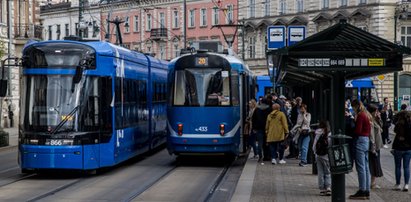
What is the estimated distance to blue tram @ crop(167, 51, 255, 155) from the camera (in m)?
20.6

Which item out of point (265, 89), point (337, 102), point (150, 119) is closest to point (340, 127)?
point (337, 102)

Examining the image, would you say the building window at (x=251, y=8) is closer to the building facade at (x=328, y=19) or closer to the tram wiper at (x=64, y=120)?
the building facade at (x=328, y=19)

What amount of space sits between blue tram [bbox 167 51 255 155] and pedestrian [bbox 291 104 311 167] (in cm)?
165

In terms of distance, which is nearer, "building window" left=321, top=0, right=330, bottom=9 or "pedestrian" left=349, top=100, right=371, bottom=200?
"pedestrian" left=349, top=100, right=371, bottom=200

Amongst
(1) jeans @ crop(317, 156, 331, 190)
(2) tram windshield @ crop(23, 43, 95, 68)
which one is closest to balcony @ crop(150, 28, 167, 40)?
(2) tram windshield @ crop(23, 43, 95, 68)

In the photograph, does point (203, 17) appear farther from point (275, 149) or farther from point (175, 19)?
point (275, 149)

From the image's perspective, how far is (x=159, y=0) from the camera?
3095 inches

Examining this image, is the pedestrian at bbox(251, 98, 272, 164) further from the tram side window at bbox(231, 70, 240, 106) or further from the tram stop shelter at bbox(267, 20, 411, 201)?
the tram stop shelter at bbox(267, 20, 411, 201)

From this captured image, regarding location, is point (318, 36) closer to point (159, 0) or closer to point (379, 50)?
Result: point (379, 50)

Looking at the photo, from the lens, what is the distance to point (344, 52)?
11828mm

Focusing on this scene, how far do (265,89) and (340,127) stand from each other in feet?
131

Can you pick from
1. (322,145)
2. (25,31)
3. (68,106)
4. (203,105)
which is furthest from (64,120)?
(25,31)

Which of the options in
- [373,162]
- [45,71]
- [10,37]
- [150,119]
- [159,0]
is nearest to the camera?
[373,162]

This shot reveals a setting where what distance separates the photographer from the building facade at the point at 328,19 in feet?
204
